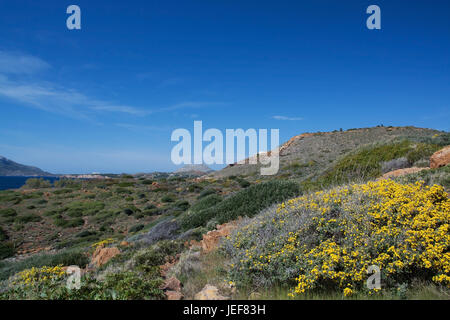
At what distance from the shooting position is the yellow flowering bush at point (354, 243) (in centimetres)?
334

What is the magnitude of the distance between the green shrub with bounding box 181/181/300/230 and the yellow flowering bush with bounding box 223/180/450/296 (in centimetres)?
371

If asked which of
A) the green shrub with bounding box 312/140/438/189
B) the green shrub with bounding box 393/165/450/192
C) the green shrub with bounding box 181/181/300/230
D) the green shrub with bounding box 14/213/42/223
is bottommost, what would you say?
the green shrub with bounding box 14/213/42/223

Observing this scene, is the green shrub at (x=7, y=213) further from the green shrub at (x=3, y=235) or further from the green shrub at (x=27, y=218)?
the green shrub at (x=3, y=235)

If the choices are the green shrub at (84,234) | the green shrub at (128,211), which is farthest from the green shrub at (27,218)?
the green shrub at (128,211)

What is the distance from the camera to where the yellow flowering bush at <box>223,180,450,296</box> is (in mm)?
3344

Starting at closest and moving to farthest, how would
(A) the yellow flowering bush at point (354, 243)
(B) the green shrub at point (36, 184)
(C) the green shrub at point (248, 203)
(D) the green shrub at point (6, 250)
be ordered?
(A) the yellow flowering bush at point (354, 243), (C) the green shrub at point (248, 203), (D) the green shrub at point (6, 250), (B) the green shrub at point (36, 184)

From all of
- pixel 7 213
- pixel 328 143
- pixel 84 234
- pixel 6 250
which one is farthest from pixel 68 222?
pixel 328 143

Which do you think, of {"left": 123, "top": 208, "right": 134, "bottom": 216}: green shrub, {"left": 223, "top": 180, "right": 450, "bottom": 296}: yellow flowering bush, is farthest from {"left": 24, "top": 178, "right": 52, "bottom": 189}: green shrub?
{"left": 223, "top": 180, "right": 450, "bottom": 296}: yellow flowering bush

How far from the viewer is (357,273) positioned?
3.22 meters

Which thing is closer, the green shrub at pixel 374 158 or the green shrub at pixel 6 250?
the green shrub at pixel 374 158

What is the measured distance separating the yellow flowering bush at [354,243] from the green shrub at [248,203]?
3.71 m


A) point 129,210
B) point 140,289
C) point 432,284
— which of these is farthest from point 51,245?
point 432,284

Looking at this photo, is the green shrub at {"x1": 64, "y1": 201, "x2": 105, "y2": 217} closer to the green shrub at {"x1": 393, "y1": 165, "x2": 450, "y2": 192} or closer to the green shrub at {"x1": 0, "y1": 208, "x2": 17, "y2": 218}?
the green shrub at {"x1": 0, "y1": 208, "x2": 17, "y2": 218}

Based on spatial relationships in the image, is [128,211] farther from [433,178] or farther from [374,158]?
[433,178]
